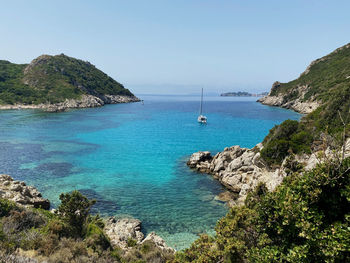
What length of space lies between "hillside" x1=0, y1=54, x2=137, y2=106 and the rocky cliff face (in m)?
115

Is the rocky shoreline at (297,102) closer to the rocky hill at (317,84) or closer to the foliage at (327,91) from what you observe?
the rocky hill at (317,84)

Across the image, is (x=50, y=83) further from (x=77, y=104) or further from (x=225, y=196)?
(x=225, y=196)

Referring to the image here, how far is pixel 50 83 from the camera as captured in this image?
14525cm

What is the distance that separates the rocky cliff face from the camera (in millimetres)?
23595

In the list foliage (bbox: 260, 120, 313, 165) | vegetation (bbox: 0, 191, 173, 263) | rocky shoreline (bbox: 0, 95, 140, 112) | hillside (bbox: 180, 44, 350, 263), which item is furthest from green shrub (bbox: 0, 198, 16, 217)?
rocky shoreline (bbox: 0, 95, 140, 112)

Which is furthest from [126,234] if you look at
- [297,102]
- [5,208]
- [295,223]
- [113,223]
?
[297,102]

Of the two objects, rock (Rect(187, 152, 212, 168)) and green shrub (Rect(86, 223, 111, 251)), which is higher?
green shrub (Rect(86, 223, 111, 251))

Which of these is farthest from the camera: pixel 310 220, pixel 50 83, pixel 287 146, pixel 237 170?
pixel 50 83

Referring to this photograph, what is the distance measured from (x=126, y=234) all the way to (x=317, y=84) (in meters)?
120

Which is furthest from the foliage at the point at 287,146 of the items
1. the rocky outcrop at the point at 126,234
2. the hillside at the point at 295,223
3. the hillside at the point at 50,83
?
the hillside at the point at 50,83

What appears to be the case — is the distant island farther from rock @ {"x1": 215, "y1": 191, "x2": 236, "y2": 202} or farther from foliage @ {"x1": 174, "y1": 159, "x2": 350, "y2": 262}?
foliage @ {"x1": 174, "y1": 159, "x2": 350, "y2": 262}

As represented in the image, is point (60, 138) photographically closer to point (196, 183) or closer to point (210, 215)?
point (196, 183)

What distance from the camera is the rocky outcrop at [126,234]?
52.2 feet

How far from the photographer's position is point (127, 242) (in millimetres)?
15953
